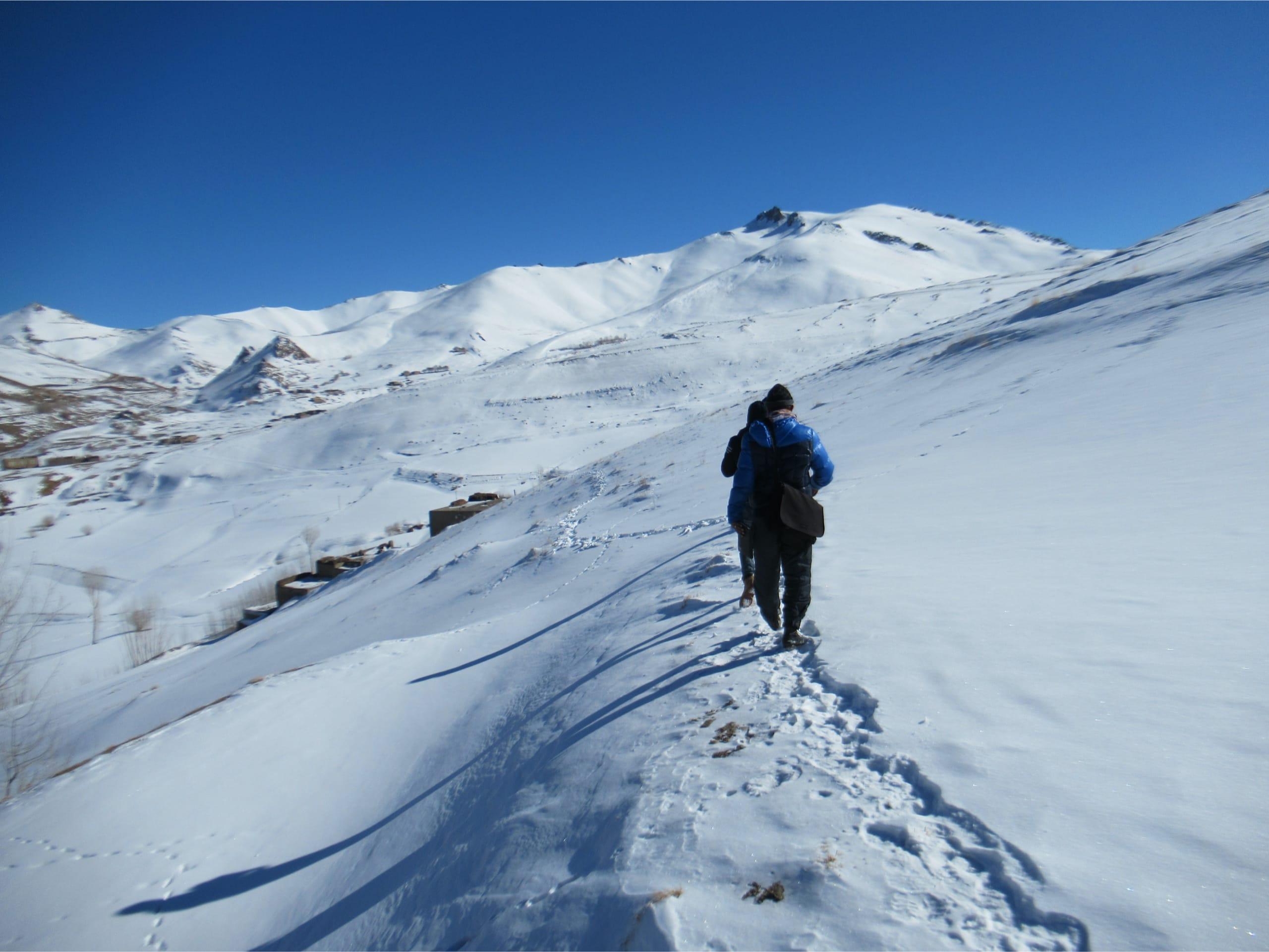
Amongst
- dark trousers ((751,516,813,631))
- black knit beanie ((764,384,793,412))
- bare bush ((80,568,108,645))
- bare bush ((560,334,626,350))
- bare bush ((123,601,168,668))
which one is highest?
bare bush ((560,334,626,350))

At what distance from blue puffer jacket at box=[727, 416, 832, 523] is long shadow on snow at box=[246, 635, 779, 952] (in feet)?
3.27

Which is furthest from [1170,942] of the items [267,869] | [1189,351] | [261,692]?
[1189,351]

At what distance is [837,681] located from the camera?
143 inches

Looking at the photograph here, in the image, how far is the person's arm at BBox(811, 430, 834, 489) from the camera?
4336mm

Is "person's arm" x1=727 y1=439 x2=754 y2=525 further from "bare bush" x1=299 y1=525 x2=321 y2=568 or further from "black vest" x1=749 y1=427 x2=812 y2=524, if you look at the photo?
"bare bush" x1=299 y1=525 x2=321 y2=568

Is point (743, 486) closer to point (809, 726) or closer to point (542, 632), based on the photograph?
point (809, 726)

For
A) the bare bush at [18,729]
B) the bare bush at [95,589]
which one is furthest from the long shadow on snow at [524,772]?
the bare bush at [95,589]

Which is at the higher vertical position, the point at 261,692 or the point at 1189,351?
the point at 1189,351

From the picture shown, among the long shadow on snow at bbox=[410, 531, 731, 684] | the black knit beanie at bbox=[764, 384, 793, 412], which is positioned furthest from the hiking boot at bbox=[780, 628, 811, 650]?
the long shadow on snow at bbox=[410, 531, 731, 684]

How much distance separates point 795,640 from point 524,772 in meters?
1.94

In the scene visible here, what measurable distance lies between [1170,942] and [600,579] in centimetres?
773

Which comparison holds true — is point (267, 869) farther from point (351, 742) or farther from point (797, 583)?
point (797, 583)

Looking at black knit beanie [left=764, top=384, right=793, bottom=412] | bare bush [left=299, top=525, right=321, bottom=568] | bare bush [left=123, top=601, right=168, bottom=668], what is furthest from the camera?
bare bush [left=299, top=525, right=321, bottom=568]

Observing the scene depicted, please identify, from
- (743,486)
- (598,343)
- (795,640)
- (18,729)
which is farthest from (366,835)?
(598,343)
